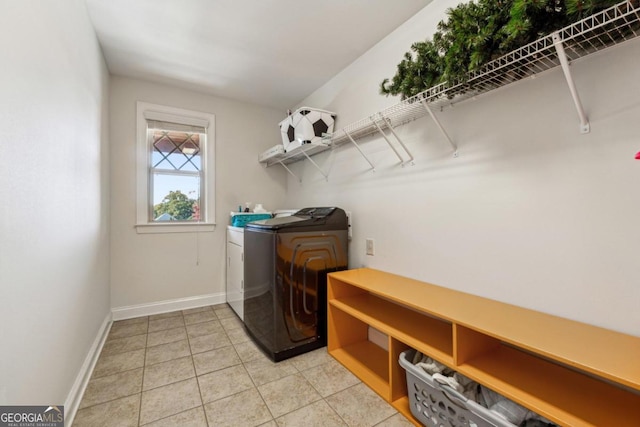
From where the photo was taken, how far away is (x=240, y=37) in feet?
6.93

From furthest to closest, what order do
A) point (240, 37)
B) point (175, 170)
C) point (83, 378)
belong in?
1. point (175, 170)
2. point (240, 37)
3. point (83, 378)

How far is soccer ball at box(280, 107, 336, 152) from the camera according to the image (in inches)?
97.3

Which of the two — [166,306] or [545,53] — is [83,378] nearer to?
[166,306]

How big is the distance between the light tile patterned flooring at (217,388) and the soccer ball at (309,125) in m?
1.86

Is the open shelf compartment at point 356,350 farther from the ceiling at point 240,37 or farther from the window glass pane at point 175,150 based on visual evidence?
the window glass pane at point 175,150

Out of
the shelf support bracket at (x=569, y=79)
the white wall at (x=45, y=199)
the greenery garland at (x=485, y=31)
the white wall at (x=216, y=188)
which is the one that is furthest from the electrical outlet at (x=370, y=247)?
the white wall at (x=45, y=199)

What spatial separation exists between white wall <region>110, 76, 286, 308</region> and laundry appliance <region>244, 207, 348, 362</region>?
1.13 m

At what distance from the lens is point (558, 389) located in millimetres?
1016

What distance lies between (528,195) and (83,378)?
110 inches

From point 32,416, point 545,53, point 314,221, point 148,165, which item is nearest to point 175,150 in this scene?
point 148,165

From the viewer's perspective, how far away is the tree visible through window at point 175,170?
2.96 meters

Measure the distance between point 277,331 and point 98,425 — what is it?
1.05m

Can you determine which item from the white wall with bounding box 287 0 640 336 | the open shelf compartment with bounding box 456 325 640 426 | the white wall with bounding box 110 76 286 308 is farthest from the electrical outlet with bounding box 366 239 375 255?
the white wall with bounding box 110 76 286 308

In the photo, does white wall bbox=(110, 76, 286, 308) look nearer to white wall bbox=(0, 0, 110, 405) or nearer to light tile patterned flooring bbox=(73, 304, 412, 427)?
light tile patterned flooring bbox=(73, 304, 412, 427)
